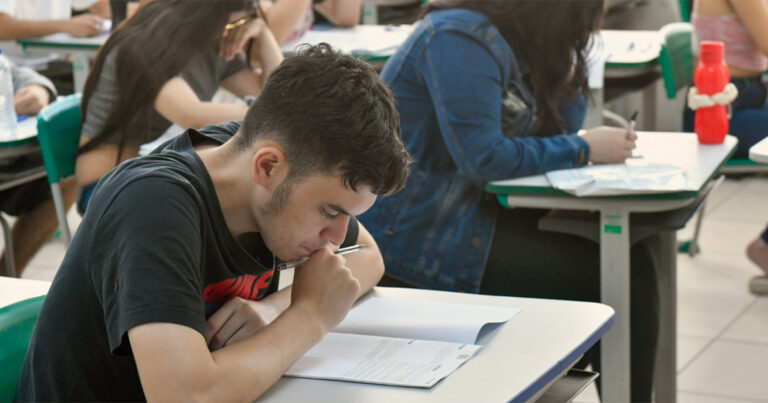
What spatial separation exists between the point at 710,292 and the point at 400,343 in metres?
2.48

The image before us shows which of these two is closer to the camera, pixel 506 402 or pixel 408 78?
pixel 506 402

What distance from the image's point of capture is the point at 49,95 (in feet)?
10.3

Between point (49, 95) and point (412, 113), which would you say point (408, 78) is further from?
point (49, 95)

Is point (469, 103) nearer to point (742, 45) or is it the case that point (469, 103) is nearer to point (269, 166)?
point (269, 166)

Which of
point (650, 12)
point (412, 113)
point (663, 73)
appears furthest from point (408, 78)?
point (650, 12)

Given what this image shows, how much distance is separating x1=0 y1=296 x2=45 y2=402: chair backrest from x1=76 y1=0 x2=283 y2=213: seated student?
1324mm

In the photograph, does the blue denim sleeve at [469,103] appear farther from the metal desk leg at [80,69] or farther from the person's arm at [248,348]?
the metal desk leg at [80,69]

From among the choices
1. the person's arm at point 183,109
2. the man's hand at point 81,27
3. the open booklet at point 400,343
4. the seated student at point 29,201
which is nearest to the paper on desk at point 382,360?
the open booklet at point 400,343

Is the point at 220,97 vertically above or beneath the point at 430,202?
beneath

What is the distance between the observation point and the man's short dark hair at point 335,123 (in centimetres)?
114

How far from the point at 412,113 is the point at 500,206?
288 mm

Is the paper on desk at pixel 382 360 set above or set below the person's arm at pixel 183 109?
above

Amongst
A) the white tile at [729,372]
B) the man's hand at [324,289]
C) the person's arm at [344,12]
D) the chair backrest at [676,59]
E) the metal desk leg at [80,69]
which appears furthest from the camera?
the person's arm at [344,12]

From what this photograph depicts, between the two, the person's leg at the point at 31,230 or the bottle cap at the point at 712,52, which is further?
the person's leg at the point at 31,230
